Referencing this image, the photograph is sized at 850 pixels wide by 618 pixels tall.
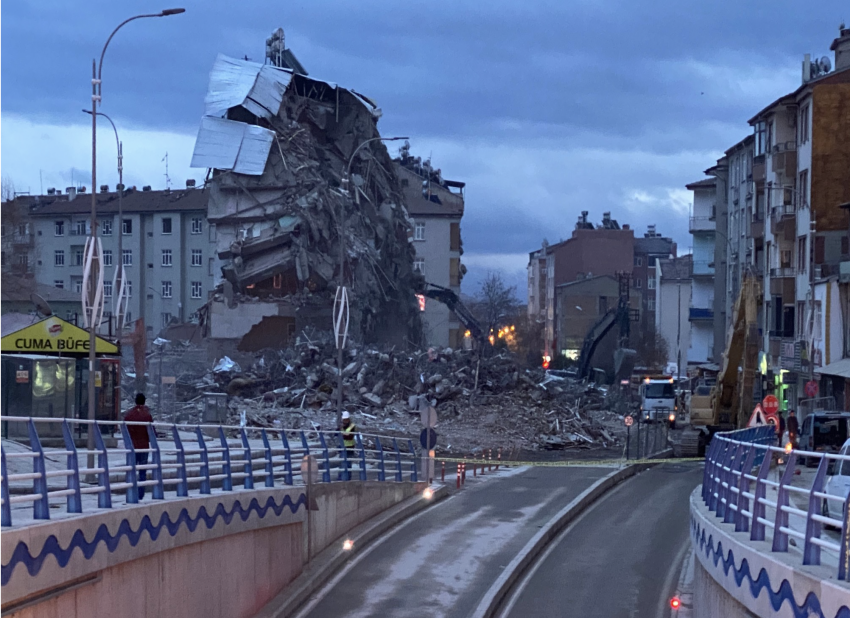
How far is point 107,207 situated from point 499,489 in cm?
7147

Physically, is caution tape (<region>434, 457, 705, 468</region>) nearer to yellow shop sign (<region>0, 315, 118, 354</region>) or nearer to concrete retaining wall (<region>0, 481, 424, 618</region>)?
yellow shop sign (<region>0, 315, 118, 354</region>)

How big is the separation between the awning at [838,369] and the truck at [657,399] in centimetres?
895

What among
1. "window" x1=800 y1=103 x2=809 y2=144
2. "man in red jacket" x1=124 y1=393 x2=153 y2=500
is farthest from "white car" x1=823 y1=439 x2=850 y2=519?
"window" x1=800 y1=103 x2=809 y2=144

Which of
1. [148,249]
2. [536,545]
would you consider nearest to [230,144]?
[148,249]

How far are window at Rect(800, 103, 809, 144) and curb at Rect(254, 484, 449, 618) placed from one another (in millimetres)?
34222

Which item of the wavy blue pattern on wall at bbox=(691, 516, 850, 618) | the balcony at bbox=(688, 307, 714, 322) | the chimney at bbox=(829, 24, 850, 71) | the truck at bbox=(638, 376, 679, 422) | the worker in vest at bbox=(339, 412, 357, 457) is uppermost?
the chimney at bbox=(829, 24, 850, 71)

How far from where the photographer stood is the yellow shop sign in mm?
28500

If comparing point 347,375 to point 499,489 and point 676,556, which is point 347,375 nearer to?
point 499,489

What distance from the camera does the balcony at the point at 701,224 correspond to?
93.7 meters

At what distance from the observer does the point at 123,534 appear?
12.9 metres

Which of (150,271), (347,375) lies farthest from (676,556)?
(150,271)

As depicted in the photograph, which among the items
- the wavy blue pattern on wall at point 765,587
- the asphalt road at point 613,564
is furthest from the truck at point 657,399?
the wavy blue pattern on wall at point 765,587

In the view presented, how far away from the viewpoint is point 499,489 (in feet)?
103

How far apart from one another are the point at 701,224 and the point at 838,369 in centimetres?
4996
